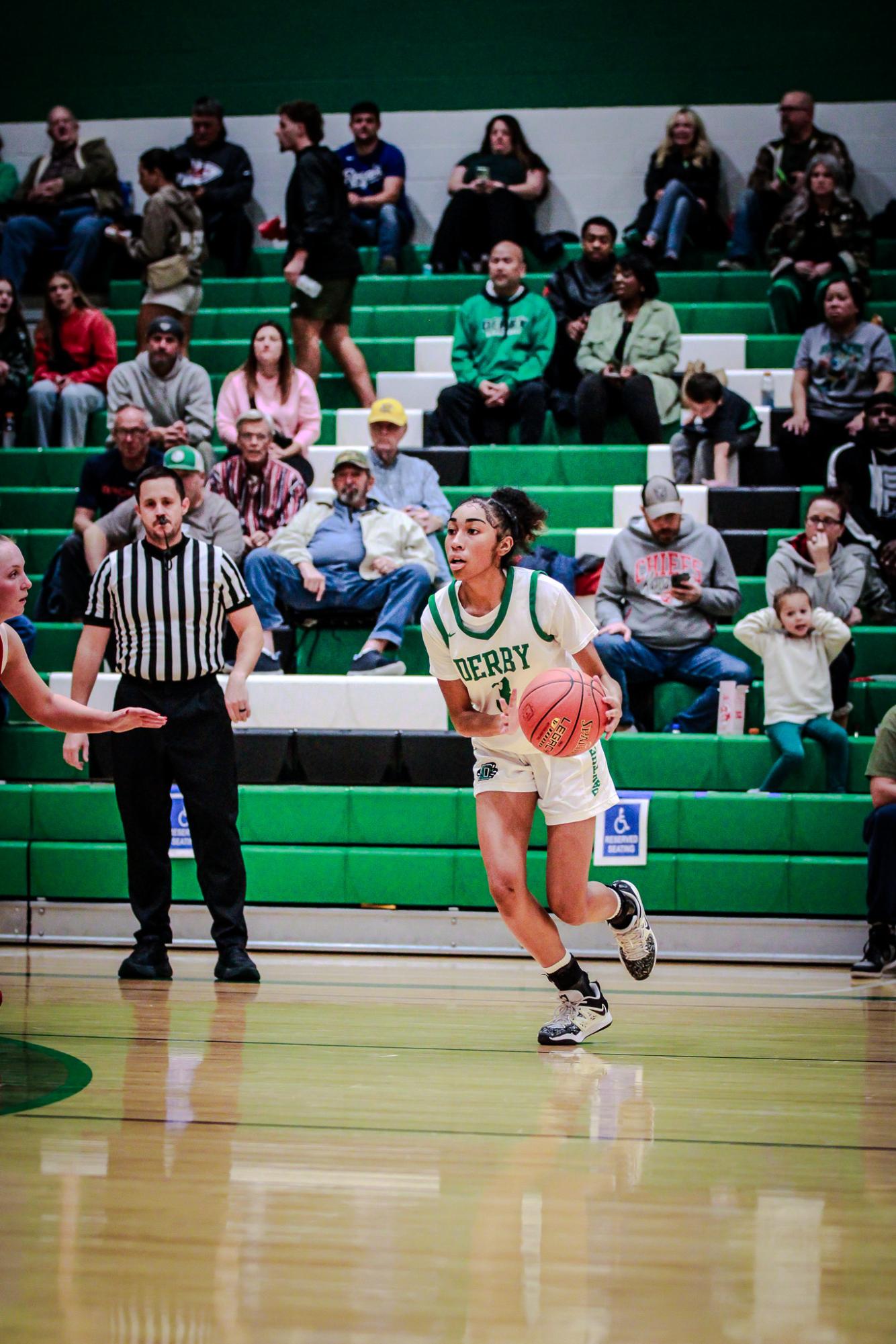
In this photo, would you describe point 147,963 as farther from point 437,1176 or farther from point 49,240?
point 49,240

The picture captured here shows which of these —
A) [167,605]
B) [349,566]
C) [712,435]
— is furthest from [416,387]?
[167,605]

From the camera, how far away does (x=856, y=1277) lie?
6.56ft

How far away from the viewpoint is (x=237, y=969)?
482cm

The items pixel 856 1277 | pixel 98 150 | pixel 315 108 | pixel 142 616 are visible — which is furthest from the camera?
pixel 98 150

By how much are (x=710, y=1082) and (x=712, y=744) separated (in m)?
2.89

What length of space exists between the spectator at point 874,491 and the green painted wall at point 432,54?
408cm

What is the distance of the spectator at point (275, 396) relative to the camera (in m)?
7.73

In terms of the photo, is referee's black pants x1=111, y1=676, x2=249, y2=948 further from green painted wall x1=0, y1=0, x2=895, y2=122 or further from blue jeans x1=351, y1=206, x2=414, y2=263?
green painted wall x1=0, y1=0, x2=895, y2=122

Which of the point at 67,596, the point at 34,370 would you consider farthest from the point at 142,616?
the point at 34,370

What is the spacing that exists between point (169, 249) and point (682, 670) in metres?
4.41

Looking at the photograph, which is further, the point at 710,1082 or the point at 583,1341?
the point at 710,1082

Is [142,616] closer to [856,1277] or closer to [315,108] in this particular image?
[856,1277]

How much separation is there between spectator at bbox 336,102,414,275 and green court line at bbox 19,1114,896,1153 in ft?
25.3

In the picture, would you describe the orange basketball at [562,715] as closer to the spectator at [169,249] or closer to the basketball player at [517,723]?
the basketball player at [517,723]
